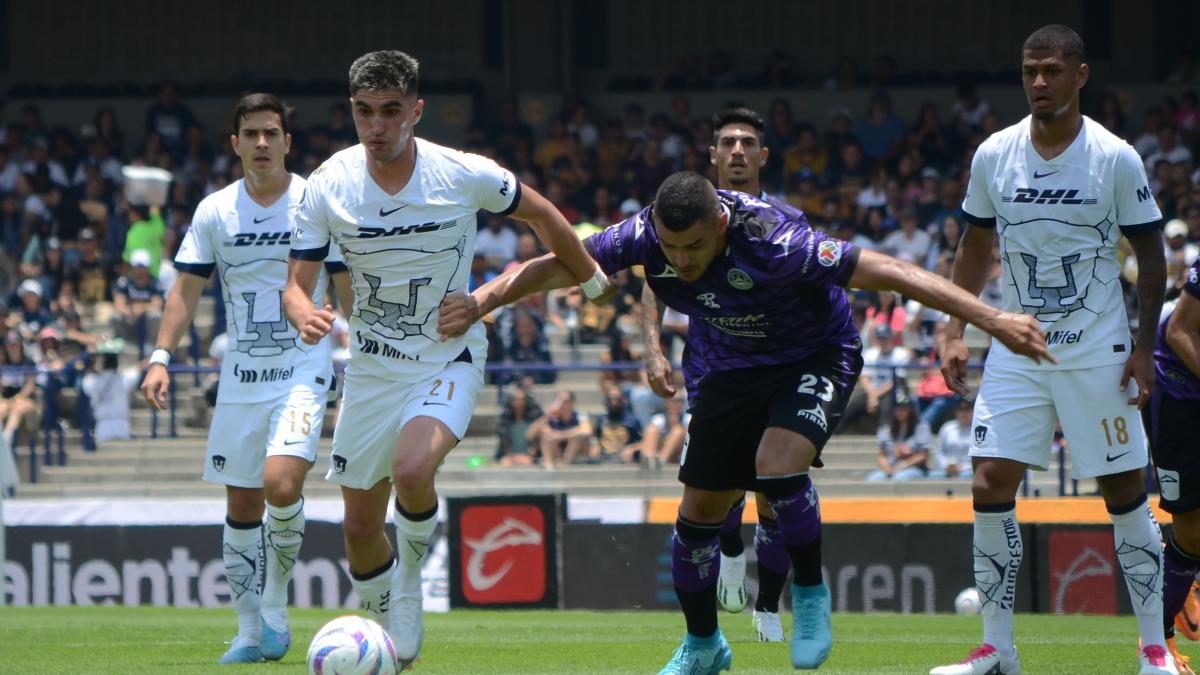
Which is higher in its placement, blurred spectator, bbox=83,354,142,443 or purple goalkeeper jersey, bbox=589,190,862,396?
purple goalkeeper jersey, bbox=589,190,862,396

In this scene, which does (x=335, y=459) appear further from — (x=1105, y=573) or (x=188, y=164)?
(x=188, y=164)

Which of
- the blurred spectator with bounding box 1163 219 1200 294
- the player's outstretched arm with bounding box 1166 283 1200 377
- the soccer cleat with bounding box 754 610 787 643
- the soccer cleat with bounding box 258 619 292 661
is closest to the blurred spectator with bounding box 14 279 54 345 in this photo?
the soccer cleat with bounding box 258 619 292 661

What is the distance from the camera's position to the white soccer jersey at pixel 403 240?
25.5ft

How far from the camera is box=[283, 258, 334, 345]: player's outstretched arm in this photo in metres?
7.25

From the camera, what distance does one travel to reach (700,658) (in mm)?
7348

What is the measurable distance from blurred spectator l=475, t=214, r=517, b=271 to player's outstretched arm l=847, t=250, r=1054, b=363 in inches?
592

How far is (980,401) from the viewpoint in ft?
25.7

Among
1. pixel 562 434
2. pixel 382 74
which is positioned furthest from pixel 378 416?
pixel 562 434

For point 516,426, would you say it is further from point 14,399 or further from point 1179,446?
point 1179,446

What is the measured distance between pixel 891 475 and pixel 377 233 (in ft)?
33.3

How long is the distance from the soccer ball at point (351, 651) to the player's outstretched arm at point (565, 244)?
1810 mm

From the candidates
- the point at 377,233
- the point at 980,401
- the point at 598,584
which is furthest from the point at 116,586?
the point at 980,401

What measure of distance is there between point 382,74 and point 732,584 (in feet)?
13.1

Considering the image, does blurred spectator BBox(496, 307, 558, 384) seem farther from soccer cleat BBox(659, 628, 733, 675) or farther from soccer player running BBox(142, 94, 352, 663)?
soccer cleat BBox(659, 628, 733, 675)
